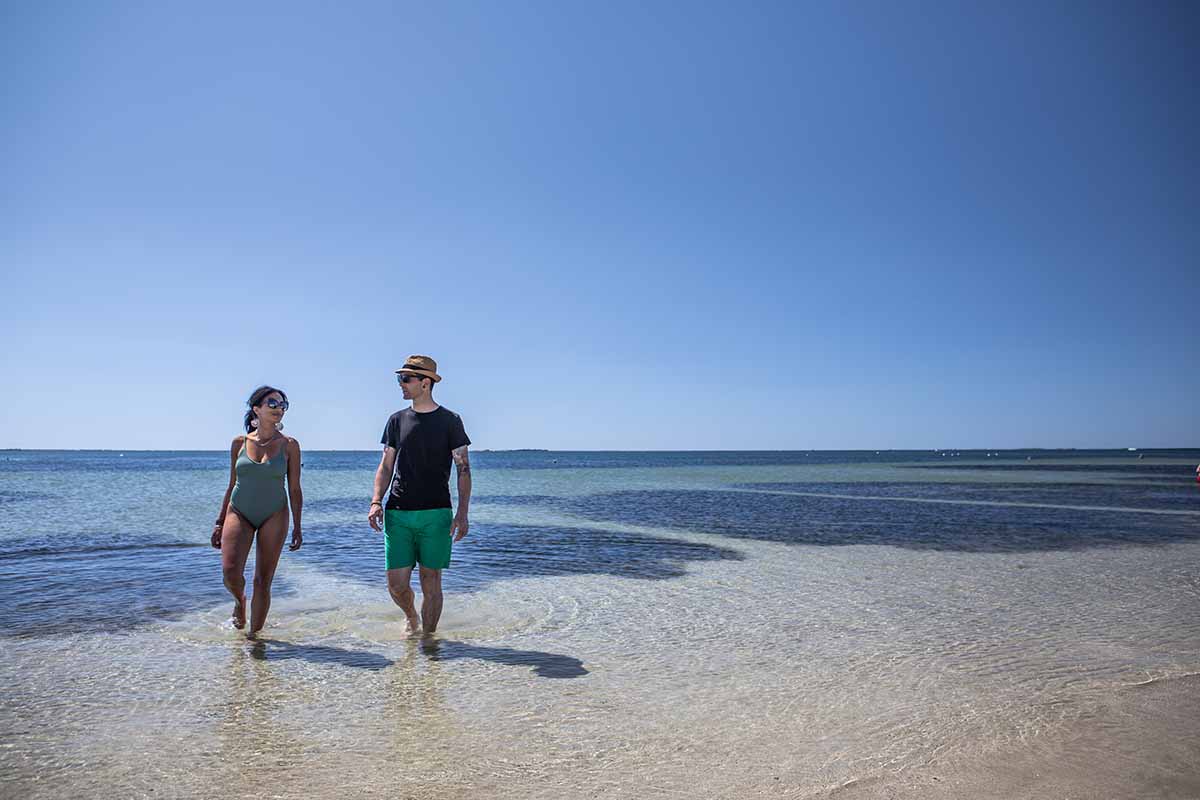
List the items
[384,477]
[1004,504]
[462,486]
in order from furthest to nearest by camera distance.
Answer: [1004,504] → [462,486] → [384,477]

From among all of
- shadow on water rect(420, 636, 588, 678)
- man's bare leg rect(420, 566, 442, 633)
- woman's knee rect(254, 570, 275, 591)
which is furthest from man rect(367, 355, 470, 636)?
woman's knee rect(254, 570, 275, 591)

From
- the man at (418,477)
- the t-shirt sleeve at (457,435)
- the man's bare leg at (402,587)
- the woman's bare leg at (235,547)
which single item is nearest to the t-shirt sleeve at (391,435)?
the man at (418,477)

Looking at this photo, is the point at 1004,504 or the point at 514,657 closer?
the point at 514,657

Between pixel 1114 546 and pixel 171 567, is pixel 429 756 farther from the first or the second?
pixel 1114 546

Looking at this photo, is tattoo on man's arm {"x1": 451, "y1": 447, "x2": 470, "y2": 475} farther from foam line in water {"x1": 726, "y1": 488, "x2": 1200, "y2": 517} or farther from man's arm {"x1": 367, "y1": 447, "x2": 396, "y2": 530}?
foam line in water {"x1": 726, "y1": 488, "x2": 1200, "y2": 517}

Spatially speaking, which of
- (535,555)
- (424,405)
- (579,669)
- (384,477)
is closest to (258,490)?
(384,477)

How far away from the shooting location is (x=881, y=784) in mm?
3512

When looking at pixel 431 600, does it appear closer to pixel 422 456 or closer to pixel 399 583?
pixel 399 583

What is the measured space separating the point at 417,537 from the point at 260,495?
147 cm

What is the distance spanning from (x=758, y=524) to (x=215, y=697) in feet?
51.3

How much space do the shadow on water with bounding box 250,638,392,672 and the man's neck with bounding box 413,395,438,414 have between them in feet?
7.01

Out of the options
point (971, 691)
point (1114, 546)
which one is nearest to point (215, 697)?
point (971, 691)

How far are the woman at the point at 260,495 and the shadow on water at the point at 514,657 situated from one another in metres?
1.58

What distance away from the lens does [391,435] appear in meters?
6.19
